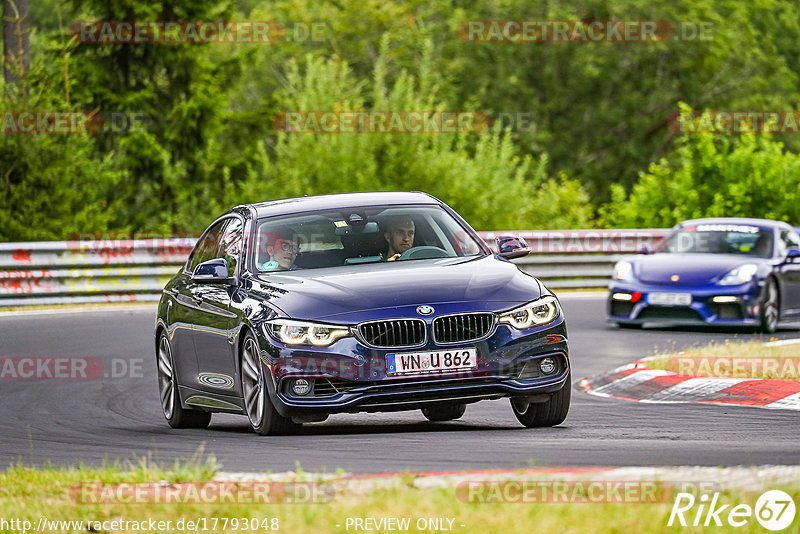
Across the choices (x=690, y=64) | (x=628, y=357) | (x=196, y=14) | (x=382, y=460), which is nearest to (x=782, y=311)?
(x=628, y=357)

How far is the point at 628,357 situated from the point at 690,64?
45.8 m

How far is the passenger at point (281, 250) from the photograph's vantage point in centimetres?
1031

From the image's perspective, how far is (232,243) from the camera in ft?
36.4

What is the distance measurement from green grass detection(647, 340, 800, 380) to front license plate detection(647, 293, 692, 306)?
13.3 feet

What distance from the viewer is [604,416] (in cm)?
1096

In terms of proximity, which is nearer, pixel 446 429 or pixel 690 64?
pixel 446 429

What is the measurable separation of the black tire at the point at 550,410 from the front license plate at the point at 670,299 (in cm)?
923

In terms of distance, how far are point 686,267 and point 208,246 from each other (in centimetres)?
896

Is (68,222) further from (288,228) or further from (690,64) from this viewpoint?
(690,64)

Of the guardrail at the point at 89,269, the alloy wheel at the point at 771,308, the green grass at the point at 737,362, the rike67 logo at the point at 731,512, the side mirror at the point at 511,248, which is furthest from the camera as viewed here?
the guardrail at the point at 89,269

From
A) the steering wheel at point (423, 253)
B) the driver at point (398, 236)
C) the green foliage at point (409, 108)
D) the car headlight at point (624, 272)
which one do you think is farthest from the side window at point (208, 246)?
the green foliage at point (409, 108)

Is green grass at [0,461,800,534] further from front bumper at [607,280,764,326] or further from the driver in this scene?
front bumper at [607,280,764,326]

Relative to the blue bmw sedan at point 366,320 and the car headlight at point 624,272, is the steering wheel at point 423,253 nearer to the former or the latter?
the blue bmw sedan at point 366,320

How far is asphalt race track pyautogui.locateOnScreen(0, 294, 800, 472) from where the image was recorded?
7773 millimetres
